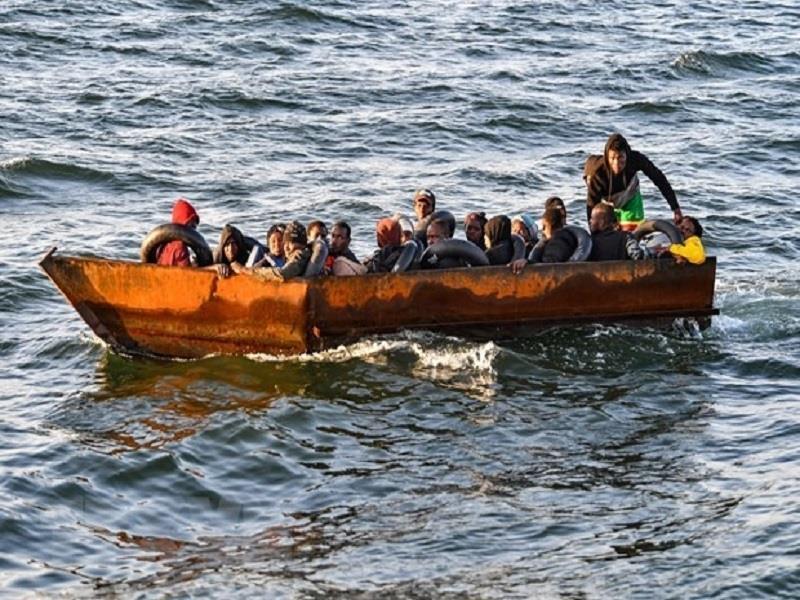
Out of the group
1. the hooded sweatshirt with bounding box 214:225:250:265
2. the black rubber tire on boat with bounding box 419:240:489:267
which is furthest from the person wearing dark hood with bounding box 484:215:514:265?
the hooded sweatshirt with bounding box 214:225:250:265

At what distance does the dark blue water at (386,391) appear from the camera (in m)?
12.5

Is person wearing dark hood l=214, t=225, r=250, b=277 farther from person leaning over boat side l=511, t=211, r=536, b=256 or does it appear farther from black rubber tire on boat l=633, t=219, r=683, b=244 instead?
black rubber tire on boat l=633, t=219, r=683, b=244

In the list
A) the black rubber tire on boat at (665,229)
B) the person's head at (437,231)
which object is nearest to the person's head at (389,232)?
the person's head at (437,231)

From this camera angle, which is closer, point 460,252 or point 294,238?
point 294,238

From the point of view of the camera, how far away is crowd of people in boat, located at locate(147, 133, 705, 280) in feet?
53.9

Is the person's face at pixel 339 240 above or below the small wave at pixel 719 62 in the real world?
below

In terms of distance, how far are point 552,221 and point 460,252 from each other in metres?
1.10

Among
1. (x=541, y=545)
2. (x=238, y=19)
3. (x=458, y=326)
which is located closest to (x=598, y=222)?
(x=458, y=326)

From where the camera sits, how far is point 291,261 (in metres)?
16.2

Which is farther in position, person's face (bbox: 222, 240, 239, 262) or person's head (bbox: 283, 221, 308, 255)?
person's face (bbox: 222, 240, 239, 262)

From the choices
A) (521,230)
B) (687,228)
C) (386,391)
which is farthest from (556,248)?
(386,391)

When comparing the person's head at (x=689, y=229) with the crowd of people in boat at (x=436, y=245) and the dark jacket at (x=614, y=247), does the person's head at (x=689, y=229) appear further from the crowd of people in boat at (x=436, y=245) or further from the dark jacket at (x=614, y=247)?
the dark jacket at (x=614, y=247)

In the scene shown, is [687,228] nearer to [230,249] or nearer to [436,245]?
[436,245]

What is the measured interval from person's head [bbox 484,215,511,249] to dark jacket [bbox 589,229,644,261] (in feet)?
2.84
